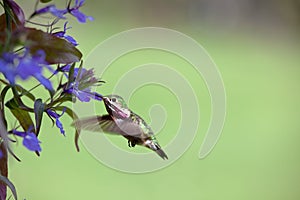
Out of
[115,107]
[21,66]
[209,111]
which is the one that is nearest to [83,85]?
[115,107]

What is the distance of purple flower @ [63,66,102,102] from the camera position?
51 cm

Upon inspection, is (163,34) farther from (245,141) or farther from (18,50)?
(18,50)

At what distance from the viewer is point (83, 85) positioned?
0.52 metres

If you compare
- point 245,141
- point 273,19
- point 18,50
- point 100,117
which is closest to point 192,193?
point 245,141

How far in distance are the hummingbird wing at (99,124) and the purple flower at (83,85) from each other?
0.04 meters

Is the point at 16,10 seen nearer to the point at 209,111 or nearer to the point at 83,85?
the point at 83,85

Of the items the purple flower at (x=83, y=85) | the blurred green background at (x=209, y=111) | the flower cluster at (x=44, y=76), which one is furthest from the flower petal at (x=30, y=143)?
the blurred green background at (x=209, y=111)

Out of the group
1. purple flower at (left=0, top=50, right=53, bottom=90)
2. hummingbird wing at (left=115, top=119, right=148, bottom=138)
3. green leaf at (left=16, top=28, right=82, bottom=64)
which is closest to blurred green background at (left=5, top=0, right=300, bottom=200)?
hummingbird wing at (left=115, top=119, right=148, bottom=138)

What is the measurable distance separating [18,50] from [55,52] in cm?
6

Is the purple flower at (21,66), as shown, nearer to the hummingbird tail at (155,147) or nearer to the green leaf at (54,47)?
the green leaf at (54,47)

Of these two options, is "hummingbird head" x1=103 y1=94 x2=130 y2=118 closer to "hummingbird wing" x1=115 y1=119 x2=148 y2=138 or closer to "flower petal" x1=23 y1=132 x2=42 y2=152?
"hummingbird wing" x1=115 y1=119 x2=148 y2=138

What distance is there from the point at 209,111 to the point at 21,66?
206 cm

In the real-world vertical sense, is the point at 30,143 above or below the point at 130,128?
below

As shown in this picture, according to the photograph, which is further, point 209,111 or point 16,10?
point 209,111
